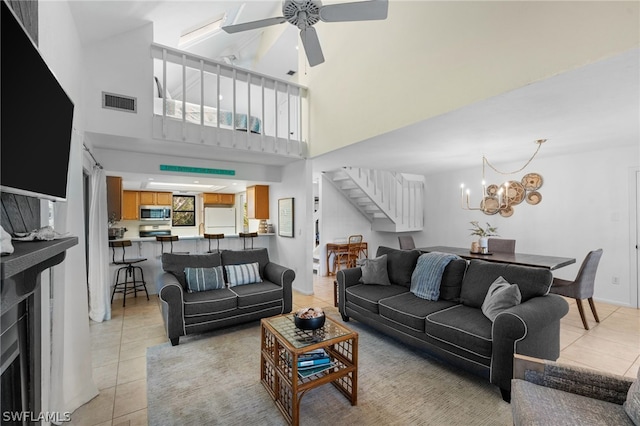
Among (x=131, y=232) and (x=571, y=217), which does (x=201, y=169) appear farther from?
(x=571, y=217)

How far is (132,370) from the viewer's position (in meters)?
2.59

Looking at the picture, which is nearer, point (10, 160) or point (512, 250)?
point (10, 160)

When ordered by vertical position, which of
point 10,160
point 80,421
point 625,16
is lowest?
point 80,421

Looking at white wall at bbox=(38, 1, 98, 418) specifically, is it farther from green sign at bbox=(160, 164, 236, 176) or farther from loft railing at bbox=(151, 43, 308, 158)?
green sign at bbox=(160, 164, 236, 176)

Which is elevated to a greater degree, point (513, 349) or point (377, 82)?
point (377, 82)

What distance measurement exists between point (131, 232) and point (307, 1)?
7345 millimetres

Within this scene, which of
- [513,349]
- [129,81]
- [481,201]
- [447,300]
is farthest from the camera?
[481,201]

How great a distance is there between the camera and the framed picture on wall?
5500 mm

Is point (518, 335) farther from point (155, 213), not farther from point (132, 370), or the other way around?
point (155, 213)

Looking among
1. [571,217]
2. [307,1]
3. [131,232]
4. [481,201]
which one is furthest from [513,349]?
[131,232]

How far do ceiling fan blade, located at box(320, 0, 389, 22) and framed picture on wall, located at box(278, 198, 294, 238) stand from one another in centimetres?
337

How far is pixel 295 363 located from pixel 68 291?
1.69 m

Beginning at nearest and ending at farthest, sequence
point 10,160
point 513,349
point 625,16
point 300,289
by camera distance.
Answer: point 10,160 < point 625,16 < point 513,349 < point 300,289

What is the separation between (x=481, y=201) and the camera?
242 inches
